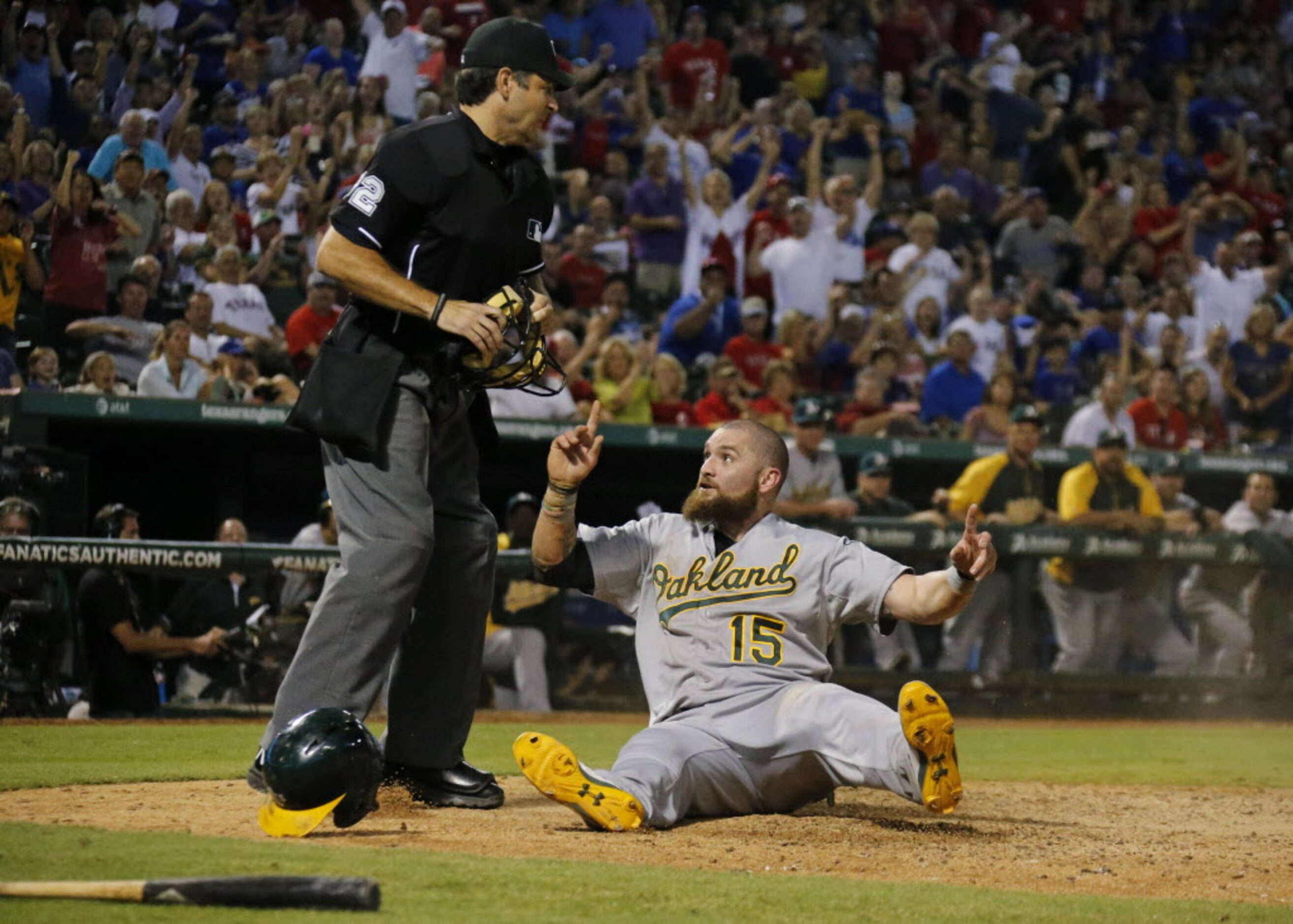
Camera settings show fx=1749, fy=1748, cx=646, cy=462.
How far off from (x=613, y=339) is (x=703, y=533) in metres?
6.42

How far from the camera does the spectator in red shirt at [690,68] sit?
1570 centimetres

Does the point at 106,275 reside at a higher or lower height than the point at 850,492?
higher

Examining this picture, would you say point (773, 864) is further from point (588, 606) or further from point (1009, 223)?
point (1009, 223)

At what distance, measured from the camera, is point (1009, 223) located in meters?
16.2

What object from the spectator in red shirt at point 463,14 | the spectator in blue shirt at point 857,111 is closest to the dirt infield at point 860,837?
the spectator in red shirt at point 463,14

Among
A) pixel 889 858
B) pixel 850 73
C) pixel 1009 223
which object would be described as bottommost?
pixel 889 858

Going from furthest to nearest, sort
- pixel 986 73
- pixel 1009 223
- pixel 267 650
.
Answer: pixel 986 73
pixel 1009 223
pixel 267 650

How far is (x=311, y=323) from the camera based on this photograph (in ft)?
37.2

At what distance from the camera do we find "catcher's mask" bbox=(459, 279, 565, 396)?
477 centimetres

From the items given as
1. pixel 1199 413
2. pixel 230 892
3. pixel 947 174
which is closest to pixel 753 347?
pixel 1199 413

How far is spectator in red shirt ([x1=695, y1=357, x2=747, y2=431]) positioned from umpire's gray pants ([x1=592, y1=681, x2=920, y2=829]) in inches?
258

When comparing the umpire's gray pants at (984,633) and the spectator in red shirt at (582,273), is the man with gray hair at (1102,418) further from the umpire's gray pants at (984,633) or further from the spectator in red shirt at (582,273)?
the spectator in red shirt at (582,273)

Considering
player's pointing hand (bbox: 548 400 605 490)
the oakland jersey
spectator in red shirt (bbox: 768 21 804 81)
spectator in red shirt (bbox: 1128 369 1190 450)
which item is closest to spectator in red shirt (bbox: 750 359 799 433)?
spectator in red shirt (bbox: 1128 369 1190 450)

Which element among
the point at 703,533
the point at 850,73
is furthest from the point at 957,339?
the point at 703,533
